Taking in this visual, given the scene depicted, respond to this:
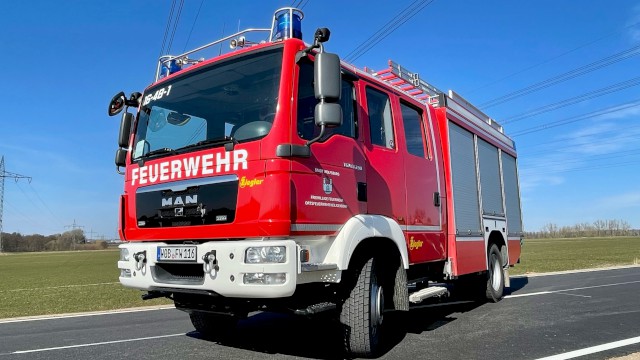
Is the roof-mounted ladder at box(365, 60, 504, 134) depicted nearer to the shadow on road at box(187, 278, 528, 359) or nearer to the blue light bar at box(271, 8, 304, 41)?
the blue light bar at box(271, 8, 304, 41)

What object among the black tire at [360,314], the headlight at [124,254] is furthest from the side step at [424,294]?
the headlight at [124,254]

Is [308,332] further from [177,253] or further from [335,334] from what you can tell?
[177,253]

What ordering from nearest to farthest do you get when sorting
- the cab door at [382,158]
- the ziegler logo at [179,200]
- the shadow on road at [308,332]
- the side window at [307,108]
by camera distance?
the side window at [307,108] < the ziegler logo at [179,200] < the cab door at [382,158] < the shadow on road at [308,332]

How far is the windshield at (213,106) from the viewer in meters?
4.22

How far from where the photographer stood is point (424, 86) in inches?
275

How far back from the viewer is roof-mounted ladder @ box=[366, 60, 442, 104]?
6.30 meters

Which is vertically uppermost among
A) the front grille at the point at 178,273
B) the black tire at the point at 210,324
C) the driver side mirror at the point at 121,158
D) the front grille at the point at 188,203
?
the driver side mirror at the point at 121,158

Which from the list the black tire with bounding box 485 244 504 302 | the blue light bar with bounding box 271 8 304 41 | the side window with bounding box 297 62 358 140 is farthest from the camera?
the black tire with bounding box 485 244 504 302

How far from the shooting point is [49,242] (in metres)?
119

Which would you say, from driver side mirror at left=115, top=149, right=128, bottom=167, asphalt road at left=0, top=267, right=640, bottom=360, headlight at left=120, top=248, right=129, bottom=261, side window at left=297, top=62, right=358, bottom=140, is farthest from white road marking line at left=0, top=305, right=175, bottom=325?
side window at left=297, top=62, right=358, bottom=140

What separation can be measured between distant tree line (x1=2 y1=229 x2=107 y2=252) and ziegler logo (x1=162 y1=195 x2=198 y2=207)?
126033 millimetres

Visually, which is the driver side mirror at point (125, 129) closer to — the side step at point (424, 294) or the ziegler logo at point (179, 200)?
the ziegler logo at point (179, 200)

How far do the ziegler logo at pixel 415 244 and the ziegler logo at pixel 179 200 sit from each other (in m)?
2.54

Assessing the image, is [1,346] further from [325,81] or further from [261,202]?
[325,81]
